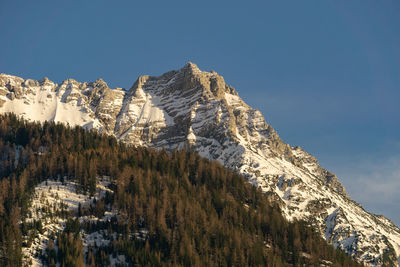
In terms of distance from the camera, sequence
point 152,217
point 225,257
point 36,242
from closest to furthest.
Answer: point 36,242 → point 225,257 → point 152,217

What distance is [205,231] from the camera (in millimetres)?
191750

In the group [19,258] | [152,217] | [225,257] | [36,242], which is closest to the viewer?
[19,258]

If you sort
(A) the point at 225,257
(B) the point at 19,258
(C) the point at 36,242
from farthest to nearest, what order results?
1. (A) the point at 225,257
2. (C) the point at 36,242
3. (B) the point at 19,258

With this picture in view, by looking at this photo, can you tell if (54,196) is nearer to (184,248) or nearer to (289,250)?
(184,248)

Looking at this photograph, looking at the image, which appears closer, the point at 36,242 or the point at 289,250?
the point at 36,242

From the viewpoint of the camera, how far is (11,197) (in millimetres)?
188500

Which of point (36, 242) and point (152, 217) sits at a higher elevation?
point (152, 217)

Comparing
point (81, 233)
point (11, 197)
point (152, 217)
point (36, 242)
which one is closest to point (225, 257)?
point (152, 217)

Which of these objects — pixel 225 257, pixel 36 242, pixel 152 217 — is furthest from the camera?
pixel 152 217

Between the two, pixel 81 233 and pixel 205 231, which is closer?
pixel 81 233

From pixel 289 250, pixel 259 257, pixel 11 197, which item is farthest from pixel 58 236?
pixel 289 250

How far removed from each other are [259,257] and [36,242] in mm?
68806

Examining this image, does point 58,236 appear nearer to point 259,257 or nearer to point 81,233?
point 81,233

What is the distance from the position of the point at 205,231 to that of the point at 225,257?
1545 centimetres
